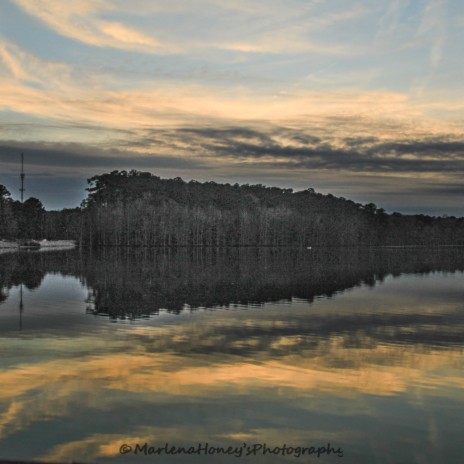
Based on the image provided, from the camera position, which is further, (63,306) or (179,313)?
(63,306)

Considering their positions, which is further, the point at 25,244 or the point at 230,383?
the point at 25,244

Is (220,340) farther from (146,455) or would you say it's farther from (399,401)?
(146,455)

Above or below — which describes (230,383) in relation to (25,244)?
below

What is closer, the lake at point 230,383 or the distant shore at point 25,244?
the lake at point 230,383

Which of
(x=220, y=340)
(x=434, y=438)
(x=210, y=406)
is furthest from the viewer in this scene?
(x=220, y=340)

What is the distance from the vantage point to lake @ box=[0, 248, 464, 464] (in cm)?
1109

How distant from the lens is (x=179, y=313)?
29219 mm

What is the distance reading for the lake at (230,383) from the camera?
11.1 m

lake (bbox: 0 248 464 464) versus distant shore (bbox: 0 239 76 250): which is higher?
distant shore (bbox: 0 239 76 250)

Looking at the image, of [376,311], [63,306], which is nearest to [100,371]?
[63,306]

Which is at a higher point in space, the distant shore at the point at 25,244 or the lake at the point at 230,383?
the distant shore at the point at 25,244

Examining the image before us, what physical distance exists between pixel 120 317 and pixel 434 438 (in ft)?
60.8

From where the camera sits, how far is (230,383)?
50.4 ft

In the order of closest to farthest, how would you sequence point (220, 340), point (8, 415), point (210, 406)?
point (8, 415) → point (210, 406) → point (220, 340)
